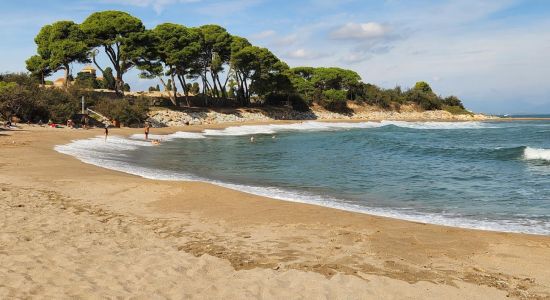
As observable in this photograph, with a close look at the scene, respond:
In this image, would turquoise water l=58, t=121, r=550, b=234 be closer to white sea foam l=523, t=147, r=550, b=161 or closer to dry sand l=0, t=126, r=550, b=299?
white sea foam l=523, t=147, r=550, b=161

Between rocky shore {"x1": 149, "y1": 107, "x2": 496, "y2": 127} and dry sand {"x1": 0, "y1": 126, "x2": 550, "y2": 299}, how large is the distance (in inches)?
1557

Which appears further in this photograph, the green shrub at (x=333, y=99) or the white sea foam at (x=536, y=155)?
the green shrub at (x=333, y=99)

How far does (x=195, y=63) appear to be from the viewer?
61969mm

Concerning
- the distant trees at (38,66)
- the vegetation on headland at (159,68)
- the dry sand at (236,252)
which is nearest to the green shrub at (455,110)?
the vegetation on headland at (159,68)

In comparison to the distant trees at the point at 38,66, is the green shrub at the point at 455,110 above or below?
below

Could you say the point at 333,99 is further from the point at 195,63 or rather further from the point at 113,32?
the point at 113,32

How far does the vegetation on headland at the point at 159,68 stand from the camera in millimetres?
36844

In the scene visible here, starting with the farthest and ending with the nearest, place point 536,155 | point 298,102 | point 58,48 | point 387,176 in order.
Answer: point 298,102 → point 58,48 → point 536,155 → point 387,176

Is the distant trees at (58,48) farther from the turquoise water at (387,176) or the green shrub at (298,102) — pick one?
the green shrub at (298,102)

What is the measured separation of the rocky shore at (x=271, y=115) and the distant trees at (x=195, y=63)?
8.74 feet

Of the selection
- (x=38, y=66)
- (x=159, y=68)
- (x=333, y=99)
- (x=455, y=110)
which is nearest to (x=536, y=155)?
→ (x=159, y=68)

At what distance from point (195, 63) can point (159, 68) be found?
992 cm

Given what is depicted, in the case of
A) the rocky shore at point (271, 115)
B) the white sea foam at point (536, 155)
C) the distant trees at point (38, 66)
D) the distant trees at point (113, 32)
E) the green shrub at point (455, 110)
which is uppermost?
the distant trees at point (113, 32)

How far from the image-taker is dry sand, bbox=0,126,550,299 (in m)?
5.29
